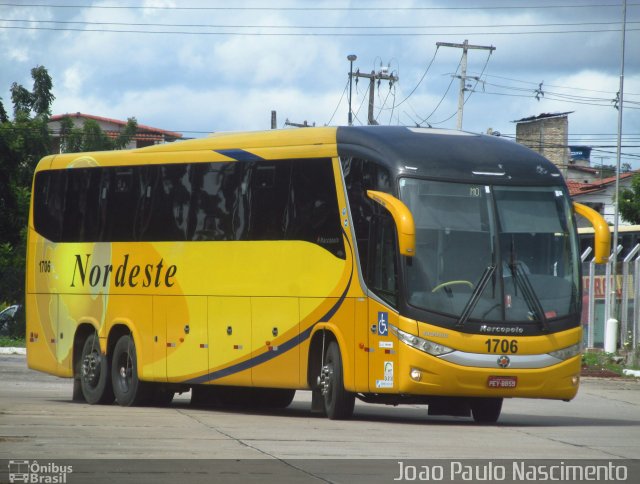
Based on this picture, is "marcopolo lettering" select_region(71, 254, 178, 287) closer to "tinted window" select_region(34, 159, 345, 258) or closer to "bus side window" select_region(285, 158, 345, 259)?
"tinted window" select_region(34, 159, 345, 258)

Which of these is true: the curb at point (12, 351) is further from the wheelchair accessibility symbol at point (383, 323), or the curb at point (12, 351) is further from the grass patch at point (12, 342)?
the wheelchair accessibility symbol at point (383, 323)

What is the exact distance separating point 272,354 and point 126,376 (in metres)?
3.52

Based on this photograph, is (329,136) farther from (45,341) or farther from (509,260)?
(45,341)

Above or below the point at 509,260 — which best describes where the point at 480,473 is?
below

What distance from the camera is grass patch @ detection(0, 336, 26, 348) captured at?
3960 centimetres

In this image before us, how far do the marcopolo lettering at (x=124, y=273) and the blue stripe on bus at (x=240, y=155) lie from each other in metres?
1.87

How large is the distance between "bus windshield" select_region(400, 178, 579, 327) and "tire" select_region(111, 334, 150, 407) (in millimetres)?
5937

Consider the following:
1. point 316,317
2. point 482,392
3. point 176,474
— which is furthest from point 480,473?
point 316,317

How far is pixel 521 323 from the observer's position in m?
16.3

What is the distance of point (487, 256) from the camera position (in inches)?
642

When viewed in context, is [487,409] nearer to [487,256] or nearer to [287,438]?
[487,256]

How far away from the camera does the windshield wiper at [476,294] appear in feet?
Result: 52.6

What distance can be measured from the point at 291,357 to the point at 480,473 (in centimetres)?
679

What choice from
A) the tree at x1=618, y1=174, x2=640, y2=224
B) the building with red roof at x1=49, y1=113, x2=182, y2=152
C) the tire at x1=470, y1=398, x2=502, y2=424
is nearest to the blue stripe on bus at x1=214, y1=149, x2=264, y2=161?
the tire at x1=470, y1=398, x2=502, y2=424
